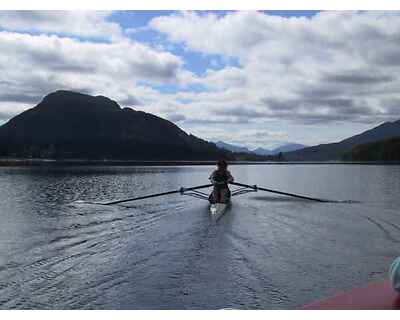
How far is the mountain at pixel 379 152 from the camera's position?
16050 centimetres

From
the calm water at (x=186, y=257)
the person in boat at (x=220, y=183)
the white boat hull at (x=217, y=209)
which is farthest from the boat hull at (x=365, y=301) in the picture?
the person in boat at (x=220, y=183)

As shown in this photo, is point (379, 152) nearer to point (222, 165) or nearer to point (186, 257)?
point (222, 165)

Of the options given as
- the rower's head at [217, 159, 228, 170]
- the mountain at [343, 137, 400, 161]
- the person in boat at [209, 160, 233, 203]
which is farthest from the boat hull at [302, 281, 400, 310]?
the mountain at [343, 137, 400, 161]

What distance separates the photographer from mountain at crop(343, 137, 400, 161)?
16050 cm

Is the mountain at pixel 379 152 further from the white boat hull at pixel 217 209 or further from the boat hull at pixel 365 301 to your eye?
the boat hull at pixel 365 301

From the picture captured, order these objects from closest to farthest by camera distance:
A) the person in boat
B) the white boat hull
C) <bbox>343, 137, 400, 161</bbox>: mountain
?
the white boat hull, the person in boat, <bbox>343, 137, 400, 161</bbox>: mountain

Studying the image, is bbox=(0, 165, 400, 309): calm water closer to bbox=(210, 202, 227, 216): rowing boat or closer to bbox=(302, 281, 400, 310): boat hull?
bbox=(210, 202, 227, 216): rowing boat

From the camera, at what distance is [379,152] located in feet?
552

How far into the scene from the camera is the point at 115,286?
906 centimetres

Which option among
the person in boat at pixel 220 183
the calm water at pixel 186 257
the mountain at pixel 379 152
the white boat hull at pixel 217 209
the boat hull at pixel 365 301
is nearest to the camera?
the boat hull at pixel 365 301

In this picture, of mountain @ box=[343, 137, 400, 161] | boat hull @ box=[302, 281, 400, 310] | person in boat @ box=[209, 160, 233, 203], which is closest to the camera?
boat hull @ box=[302, 281, 400, 310]

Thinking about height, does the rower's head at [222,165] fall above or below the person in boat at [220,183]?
above
